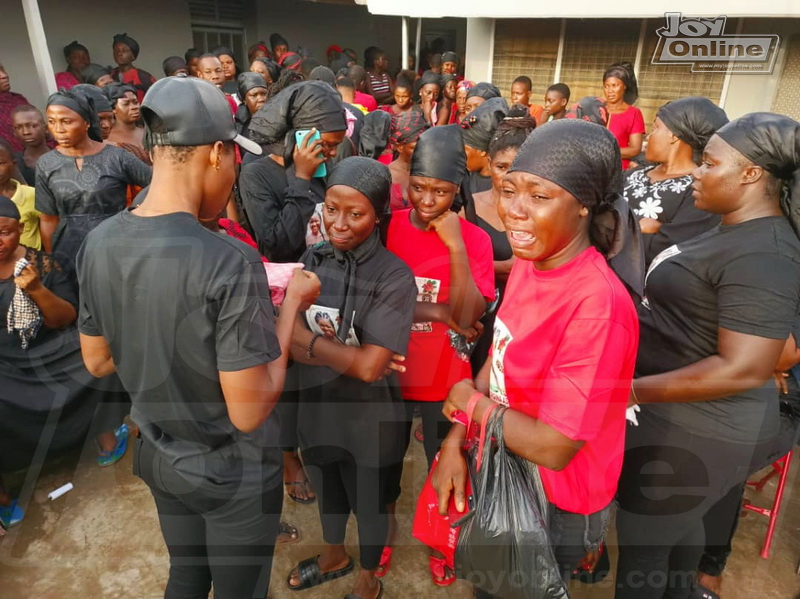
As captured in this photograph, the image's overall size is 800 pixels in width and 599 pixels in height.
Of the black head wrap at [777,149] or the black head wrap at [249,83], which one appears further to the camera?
the black head wrap at [249,83]

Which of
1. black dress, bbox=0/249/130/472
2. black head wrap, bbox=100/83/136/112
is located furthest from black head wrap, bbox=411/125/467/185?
black head wrap, bbox=100/83/136/112

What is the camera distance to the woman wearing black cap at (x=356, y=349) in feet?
6.53

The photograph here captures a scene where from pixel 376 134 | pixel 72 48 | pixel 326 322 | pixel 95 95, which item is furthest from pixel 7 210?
pixel 72 48

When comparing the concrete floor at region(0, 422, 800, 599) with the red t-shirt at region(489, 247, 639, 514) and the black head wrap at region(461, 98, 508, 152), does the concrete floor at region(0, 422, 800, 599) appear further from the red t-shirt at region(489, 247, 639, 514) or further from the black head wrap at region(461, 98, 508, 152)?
the black head wrap at region(461, 98, 508, 152)

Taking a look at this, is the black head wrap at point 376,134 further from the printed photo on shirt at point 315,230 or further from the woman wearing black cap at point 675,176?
the woman wearing black cap at point 675,176

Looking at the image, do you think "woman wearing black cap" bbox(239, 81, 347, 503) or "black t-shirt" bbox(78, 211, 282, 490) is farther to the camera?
"woman wearing black cap" bbox(239, 81, 347, 503)

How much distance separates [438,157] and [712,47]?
7492 mm

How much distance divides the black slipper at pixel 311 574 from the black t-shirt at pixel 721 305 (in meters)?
1.74

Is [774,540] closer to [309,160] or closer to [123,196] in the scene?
[309,160]

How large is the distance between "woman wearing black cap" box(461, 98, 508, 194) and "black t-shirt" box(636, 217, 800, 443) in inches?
63.0

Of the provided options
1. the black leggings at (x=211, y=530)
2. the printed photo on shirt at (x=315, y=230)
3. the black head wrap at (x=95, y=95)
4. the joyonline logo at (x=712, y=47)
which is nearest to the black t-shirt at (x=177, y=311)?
the black leggings at (x=211, y=530)

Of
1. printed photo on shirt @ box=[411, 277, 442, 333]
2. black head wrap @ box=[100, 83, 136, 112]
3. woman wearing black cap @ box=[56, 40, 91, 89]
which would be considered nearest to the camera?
printed photo on shirt @ box=[411, 277, 442, 333]

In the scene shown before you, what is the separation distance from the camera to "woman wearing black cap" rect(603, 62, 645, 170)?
5.54 m

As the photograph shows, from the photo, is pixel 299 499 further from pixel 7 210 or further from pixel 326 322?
pixel 7 210
